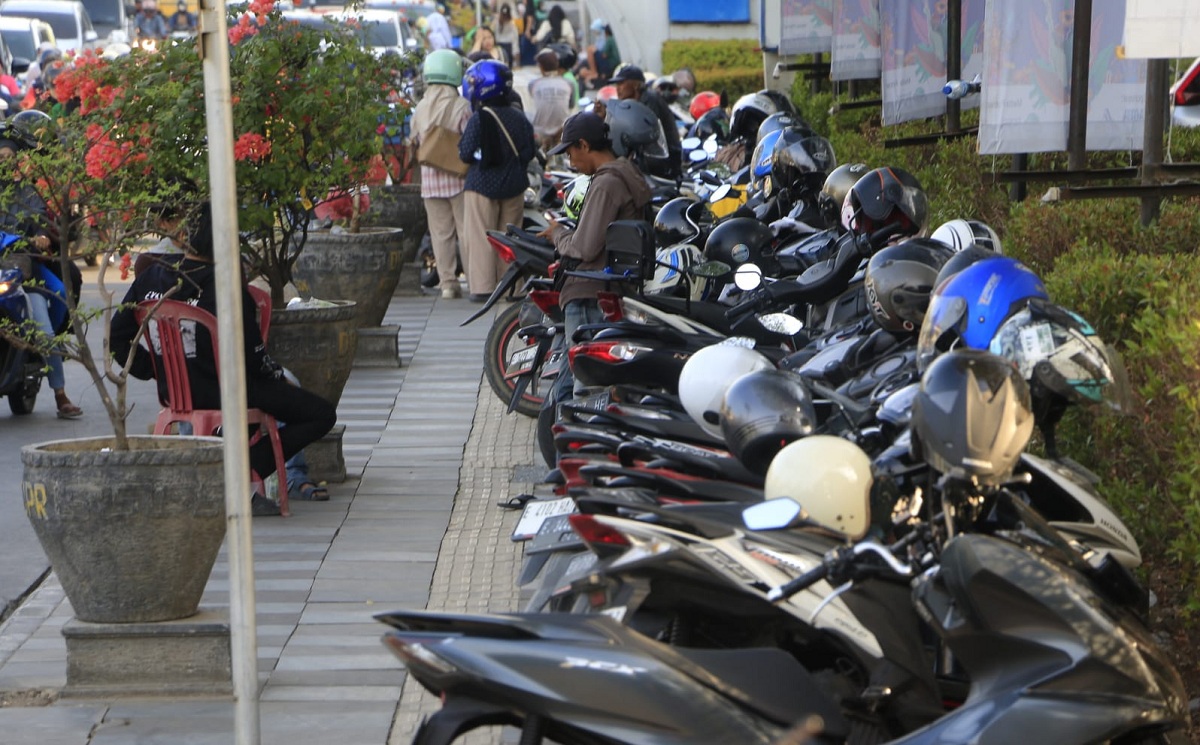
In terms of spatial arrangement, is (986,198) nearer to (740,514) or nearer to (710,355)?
(710,355)

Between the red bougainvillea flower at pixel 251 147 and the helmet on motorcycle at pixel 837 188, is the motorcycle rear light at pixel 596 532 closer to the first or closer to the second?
the helmet on motorcycle at pixel 837 188

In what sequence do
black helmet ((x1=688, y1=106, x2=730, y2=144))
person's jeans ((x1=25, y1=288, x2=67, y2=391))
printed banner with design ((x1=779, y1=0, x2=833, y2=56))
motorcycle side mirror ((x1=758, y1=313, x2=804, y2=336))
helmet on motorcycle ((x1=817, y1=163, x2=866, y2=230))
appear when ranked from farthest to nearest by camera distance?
black helmet ((x1=688, y1=106, x2=730, y2=144)), printed banner with design ((x1=779, y1=0, x2=833, y2=56)), person's jeans ((x1=25, y1=288, x2=67, y2=391)), helmet on motorcycle ((x1=817, y1=163, x2=866, y2=230)), motorcycle side mirror ((x1=758, y1=313, x2=804, y2=336))

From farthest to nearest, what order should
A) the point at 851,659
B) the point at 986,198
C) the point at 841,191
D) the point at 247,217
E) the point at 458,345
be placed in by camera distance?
the point at 458,345 → the point at 986,198 → the point at 247,217 → the point at 841,191 → the point at 851,659

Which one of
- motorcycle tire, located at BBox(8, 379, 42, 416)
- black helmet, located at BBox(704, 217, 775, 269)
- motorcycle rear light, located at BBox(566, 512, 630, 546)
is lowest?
motorcycle tire, located at BBox(8, 379, 42, 416)

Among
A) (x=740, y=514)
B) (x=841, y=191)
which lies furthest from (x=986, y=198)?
(x=740, y=514)

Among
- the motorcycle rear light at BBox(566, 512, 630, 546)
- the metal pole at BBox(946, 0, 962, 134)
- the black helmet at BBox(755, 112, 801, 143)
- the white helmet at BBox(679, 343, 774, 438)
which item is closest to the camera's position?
the motorcycle rear light at BBox(566, 512, 630, 546)

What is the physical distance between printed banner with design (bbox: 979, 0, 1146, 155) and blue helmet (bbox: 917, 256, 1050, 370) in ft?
10.8

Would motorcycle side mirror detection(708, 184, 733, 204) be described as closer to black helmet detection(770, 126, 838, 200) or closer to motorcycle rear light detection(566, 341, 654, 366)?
black helmet detection(770, 126, 838, 200)

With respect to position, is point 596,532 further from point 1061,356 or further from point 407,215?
point 407,215

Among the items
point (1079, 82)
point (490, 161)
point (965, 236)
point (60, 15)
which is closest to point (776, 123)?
point (490, 161)

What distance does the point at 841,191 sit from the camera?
756cm

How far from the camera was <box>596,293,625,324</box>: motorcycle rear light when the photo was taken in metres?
7.87

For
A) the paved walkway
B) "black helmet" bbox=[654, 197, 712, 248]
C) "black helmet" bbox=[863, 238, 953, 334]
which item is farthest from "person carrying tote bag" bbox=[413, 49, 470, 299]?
"black helmet" bbox=[863, 238, 953, 334]

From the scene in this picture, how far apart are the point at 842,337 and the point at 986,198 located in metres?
3.77
